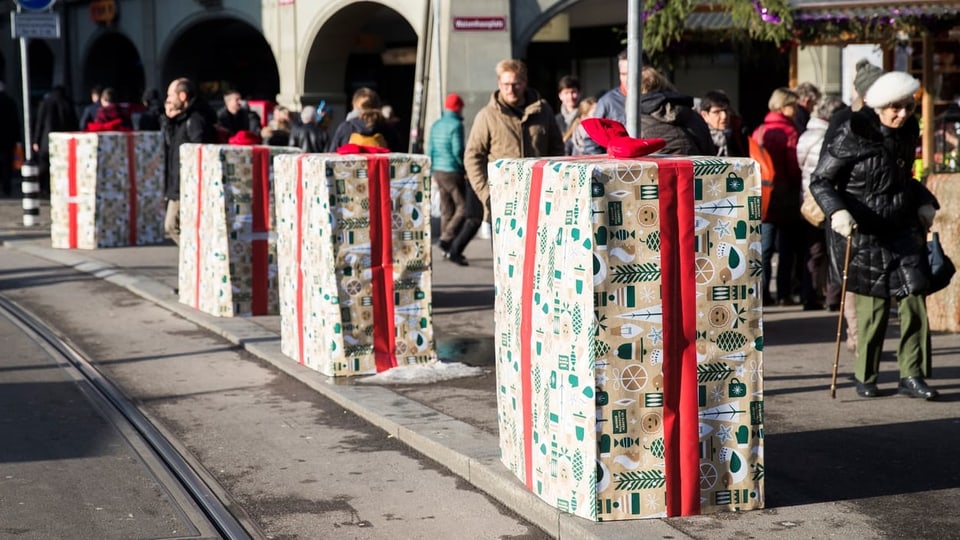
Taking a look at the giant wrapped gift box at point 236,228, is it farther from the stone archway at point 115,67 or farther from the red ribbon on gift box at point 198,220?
the stone archway at point 115,67

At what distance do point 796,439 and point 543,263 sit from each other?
1955 mm

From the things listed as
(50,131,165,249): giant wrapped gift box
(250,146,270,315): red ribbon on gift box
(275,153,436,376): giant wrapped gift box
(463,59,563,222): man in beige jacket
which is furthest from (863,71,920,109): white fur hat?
→ (50,131,165,249): giant wrapped gift box

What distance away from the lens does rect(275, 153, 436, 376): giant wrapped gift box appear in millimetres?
8898

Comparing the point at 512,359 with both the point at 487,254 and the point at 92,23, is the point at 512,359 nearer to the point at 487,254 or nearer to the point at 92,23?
the point at 487,254

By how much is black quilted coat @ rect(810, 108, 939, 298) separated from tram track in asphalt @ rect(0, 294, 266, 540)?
3.46 m

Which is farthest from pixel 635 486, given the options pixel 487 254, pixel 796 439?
pixel 487 254

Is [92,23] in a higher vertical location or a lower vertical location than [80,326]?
higher

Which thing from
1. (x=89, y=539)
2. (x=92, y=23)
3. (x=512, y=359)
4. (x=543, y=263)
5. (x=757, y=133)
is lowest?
(x=89, y=539)

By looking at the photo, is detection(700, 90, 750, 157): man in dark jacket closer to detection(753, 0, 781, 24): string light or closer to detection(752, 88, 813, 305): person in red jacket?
detection(752, 88, 813, 305): person in red jacket

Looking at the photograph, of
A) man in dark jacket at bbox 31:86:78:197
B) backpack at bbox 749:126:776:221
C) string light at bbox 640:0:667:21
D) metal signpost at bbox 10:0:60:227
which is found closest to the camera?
backpack at bbox 749:126:776:221

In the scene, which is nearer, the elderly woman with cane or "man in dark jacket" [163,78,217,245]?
the elderly woman with cane

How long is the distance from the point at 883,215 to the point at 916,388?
3.00ft

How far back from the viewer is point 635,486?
559 centimetres

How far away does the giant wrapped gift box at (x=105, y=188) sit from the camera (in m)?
17.0
